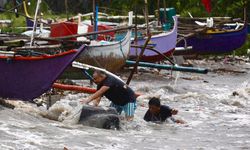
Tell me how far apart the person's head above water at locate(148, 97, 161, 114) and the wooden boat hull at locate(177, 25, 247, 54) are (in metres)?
14.2

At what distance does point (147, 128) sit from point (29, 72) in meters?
2.47

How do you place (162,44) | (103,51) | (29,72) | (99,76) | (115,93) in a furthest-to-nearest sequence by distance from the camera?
(162,44), (103,51), (29,72), (115,93), (99,76)

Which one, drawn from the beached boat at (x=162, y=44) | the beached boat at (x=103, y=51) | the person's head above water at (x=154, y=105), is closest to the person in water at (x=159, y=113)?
the person's head above water at (x=154, y=105)

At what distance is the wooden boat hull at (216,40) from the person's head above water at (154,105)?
1422cm

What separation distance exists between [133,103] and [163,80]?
9.00 metres

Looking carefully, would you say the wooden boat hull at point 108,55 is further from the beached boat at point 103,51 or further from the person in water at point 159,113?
the person in water at point 159,113

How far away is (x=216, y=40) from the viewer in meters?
26.9

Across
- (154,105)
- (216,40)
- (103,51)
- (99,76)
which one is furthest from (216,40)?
(99,76)

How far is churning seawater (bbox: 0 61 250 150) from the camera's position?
10312 millimetres

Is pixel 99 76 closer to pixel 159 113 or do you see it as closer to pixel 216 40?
pixel 159 113

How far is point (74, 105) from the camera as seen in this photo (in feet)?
42.5

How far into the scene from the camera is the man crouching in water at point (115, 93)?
1202 centimetres

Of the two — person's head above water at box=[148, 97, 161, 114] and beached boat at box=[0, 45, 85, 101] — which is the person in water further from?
beached boat at box=[0, 45, 85, 101]

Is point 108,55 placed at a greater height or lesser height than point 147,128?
greater
